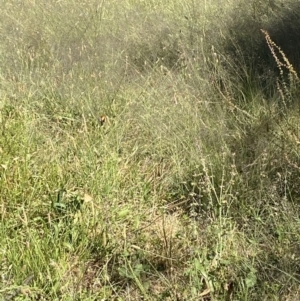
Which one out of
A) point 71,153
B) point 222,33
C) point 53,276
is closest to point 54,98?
point 71,153

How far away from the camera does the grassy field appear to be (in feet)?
5.96

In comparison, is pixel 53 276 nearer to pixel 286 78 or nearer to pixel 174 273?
pixel 174 273

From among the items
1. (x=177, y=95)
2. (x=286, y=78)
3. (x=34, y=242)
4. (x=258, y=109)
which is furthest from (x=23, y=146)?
(x=286, y=78)

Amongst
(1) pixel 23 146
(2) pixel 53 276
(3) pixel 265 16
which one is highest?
(3) pixel 265 16

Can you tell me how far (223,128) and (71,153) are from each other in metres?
0.84

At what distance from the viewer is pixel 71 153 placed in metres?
2.47

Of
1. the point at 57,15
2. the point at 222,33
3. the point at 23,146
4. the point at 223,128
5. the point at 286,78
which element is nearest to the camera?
the point at 23,146

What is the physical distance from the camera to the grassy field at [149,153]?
182 cm

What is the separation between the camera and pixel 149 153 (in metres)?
2.64

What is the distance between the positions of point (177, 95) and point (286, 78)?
0.78 metres

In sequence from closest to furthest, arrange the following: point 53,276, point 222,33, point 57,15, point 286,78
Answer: point 53,276 < point 286,78 < point 222,33 < point 57,15

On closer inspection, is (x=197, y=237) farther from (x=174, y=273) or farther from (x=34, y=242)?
(x=34, y=242)

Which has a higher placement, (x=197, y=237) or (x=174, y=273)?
(x=197, y=237)

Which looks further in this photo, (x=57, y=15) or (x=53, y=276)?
(x=57, y=15)
